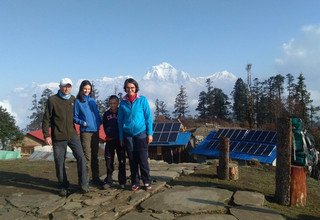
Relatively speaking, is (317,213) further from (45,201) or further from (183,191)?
(45,201)

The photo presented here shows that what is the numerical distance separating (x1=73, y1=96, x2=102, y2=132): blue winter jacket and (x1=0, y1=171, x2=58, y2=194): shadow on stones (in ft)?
4.50

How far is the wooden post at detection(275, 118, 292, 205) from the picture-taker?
5953 mm

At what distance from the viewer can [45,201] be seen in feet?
19.8

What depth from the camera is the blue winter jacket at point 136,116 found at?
6.06 metres

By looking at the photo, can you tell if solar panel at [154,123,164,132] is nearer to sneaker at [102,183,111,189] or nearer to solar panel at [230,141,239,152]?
solar panel at [230,141,239,152]

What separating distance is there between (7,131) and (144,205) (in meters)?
31.4

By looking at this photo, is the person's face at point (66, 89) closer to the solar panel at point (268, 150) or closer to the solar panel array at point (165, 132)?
the solar panel at point (268, 150)

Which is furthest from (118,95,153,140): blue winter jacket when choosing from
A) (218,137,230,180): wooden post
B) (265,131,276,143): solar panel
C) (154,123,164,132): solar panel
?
(154,123,164,132): solar panel

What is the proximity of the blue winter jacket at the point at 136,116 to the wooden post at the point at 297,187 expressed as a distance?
2469mm

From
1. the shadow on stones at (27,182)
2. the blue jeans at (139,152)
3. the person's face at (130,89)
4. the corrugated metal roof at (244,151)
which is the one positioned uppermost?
the person's face at (130,89)

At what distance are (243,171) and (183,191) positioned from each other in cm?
312

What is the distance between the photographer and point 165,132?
28078mm

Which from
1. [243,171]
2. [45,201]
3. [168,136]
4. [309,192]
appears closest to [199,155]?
[168,136]

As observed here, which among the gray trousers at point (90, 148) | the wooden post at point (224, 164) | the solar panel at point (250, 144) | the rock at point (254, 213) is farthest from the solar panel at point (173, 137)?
the rock at point (254, 213)
